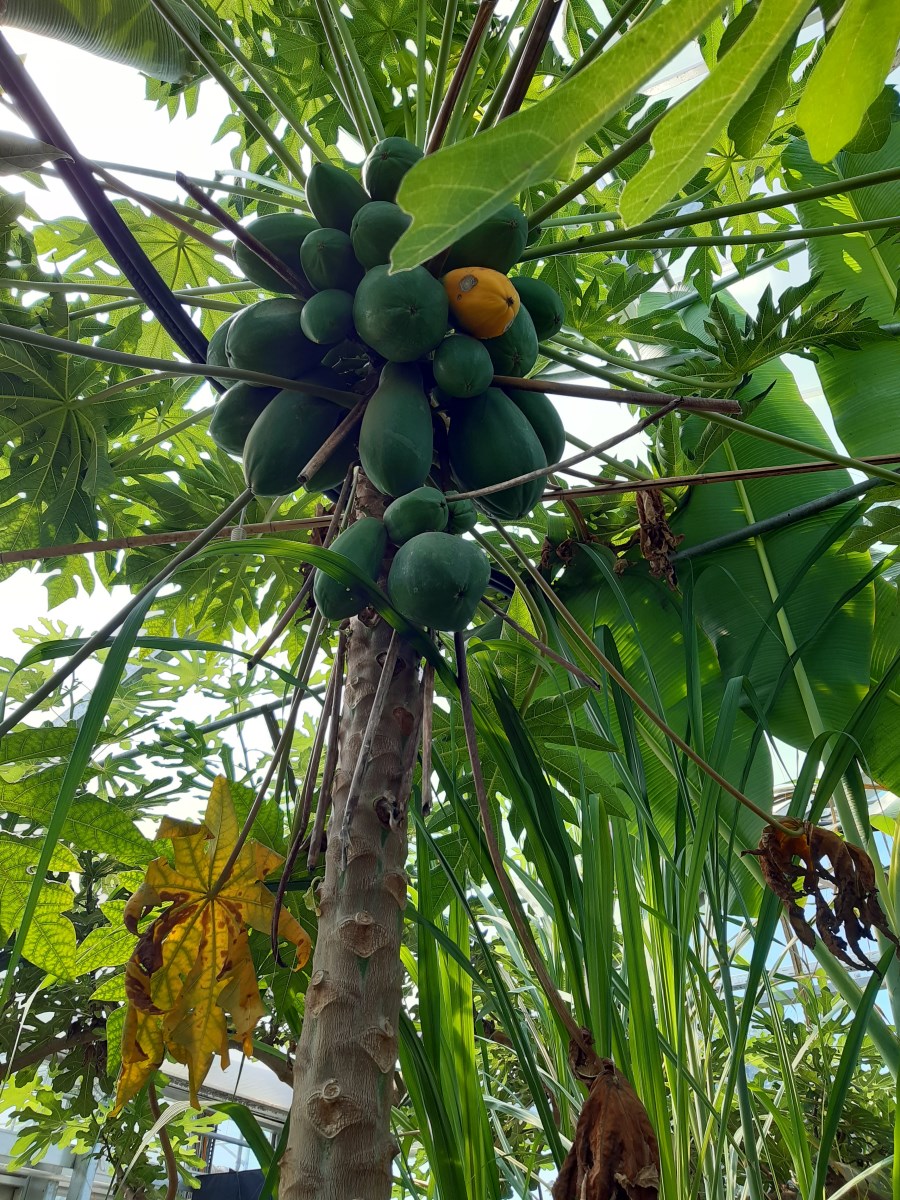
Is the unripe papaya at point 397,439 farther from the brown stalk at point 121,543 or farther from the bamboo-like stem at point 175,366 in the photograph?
the brown stalk at point 121,543

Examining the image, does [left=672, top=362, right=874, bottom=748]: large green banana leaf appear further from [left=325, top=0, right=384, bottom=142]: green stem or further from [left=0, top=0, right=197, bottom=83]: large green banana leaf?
[left=0, top=0, right=197, bottom=83]: large green banana leaf

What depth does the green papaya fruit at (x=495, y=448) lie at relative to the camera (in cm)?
104

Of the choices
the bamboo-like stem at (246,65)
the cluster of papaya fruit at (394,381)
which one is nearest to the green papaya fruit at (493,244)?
the cluster of papaya fruit at (394,381)

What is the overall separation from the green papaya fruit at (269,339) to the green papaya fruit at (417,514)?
9.8 inches

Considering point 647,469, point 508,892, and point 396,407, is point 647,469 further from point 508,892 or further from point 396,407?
point 508,892

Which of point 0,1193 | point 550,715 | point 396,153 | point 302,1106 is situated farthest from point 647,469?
point 0,1193

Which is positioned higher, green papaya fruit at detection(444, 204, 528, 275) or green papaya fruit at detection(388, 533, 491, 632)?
green papaya fruit at detection(444, 204, 528, 275)

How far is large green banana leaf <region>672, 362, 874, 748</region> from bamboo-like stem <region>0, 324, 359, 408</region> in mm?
1285

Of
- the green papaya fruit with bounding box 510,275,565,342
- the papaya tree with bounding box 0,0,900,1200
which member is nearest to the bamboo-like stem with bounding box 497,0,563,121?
the papaya tree with bounding box 0,0,900,1200

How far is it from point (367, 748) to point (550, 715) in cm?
65

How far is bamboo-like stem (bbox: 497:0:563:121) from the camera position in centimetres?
96

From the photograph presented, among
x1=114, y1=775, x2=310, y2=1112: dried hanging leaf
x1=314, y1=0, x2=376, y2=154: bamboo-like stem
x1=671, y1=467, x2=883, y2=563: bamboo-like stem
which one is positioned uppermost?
x1=314, y1=0, x2=376, y2=154: bamboo-like stem

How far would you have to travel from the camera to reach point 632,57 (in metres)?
0.45

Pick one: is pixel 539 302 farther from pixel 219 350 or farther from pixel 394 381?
pixel 219 350
